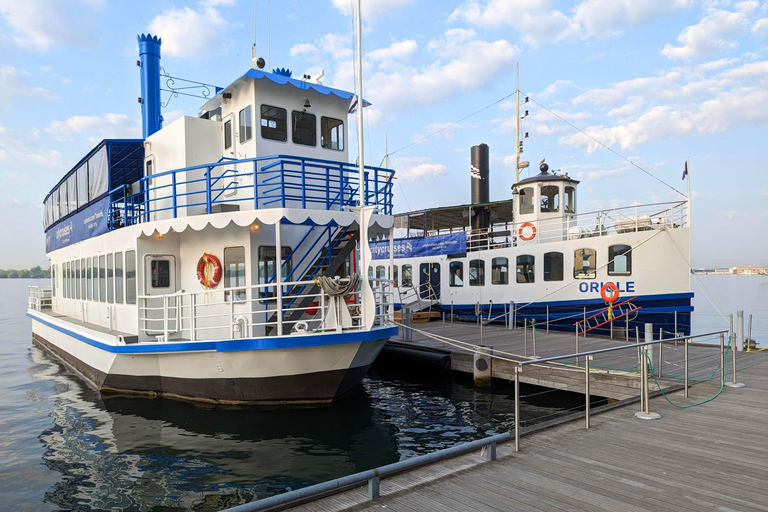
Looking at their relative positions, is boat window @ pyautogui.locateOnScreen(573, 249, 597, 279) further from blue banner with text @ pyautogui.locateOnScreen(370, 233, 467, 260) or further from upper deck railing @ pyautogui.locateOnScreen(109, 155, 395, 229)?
upper deck railing @ pyautogui.locateOnScreen(109, 155, 395, 229)

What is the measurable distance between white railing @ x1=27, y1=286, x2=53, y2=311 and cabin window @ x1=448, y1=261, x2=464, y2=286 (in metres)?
17.8

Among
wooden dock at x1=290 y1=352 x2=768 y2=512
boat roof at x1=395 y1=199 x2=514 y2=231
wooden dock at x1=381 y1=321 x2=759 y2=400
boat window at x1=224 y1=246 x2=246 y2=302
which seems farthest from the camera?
boat roof at x1=395 y1=199 x2=514 y2=231

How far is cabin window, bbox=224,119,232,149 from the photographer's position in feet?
40.2

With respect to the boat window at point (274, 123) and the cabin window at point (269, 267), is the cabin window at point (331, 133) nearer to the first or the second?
the boat window at point (274, 123)

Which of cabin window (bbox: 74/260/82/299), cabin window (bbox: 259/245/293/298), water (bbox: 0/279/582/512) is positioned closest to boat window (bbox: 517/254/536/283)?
water (bbox: 0/279/582/512)

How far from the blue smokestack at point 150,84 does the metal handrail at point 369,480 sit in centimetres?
1476

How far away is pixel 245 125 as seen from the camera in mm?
11711

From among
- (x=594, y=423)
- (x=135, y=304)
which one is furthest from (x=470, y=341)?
(x=135, y=304)

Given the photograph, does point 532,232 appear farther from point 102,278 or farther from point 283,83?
point 102,278

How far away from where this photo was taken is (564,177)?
2102 centimetres

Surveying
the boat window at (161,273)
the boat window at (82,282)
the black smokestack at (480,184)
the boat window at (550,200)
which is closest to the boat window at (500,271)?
the boat window at (550,200)

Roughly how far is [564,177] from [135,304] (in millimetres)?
17169

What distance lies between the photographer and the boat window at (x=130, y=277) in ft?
38.1

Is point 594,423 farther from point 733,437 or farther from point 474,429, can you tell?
point 474,429
